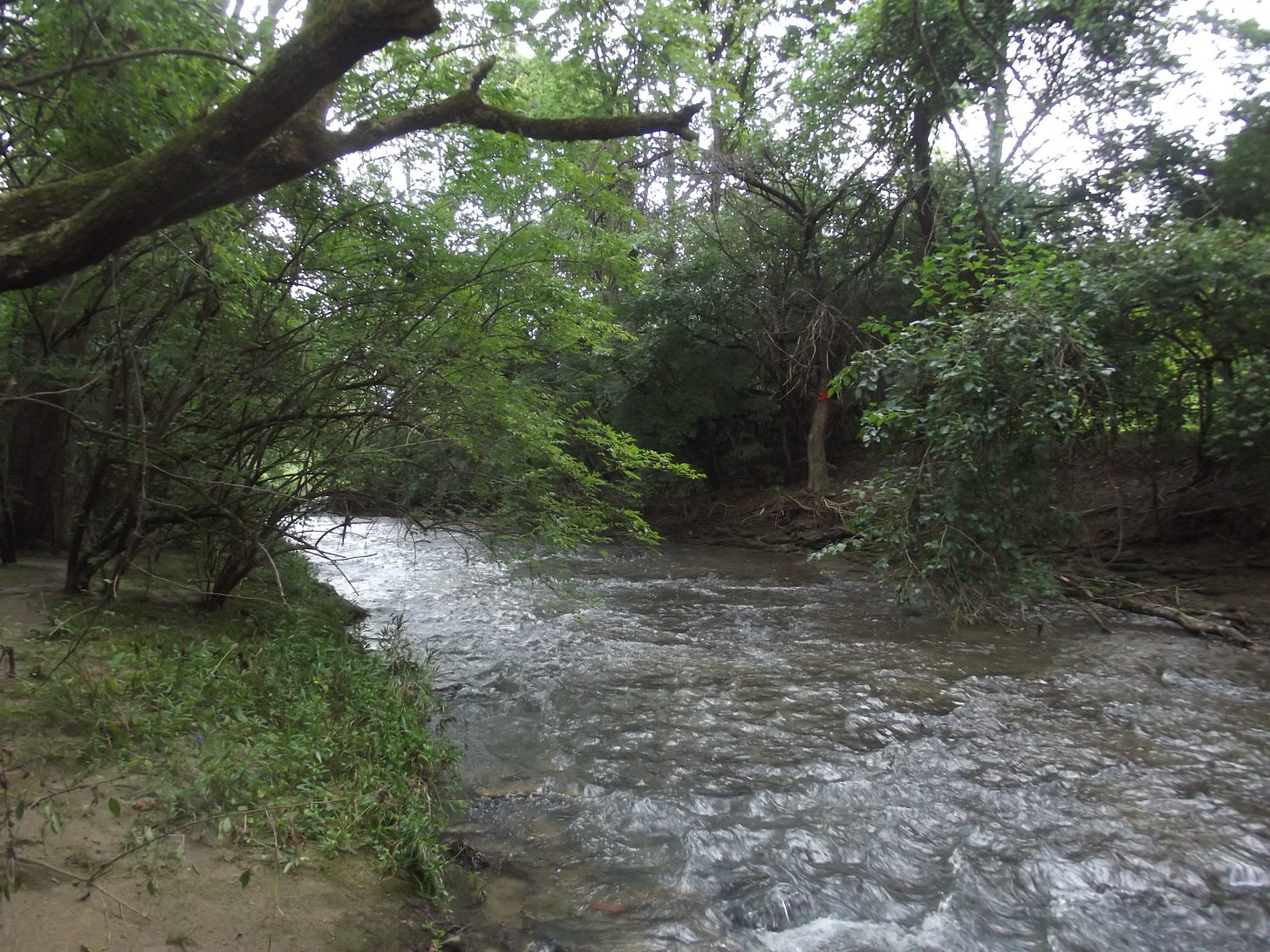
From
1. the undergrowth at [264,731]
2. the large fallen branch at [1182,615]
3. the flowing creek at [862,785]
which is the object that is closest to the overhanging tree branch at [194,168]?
the undergrowth at [264,731]

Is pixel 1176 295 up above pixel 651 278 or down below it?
below

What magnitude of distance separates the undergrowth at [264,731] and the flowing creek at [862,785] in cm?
53

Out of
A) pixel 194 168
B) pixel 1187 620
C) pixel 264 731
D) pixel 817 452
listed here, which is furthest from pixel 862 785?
pixel 817 452

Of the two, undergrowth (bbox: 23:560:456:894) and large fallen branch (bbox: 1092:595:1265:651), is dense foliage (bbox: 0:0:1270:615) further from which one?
large fallen branch (bbox: 1092:595:1265:651)

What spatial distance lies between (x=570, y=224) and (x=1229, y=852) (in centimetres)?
616

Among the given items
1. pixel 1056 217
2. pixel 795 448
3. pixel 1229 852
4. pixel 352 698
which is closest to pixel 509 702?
pixel 352 698

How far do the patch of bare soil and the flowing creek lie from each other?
2.10ft

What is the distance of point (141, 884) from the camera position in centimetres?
307

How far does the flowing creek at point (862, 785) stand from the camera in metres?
3.96

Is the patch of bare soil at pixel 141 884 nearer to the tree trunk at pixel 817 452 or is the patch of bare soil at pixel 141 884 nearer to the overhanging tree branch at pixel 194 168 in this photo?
the overhanging tree branch at pixel 194 168

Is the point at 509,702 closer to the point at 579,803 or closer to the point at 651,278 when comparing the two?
the point at 579,803

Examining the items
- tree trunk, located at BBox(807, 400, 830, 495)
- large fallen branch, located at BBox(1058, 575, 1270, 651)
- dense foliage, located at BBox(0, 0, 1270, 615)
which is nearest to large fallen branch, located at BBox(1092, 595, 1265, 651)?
large fallen branch, located at BBox(1058, 575, 1270, 651)

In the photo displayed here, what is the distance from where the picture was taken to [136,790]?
3639 millimetres

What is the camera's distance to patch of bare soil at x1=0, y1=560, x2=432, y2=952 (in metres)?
2.81
